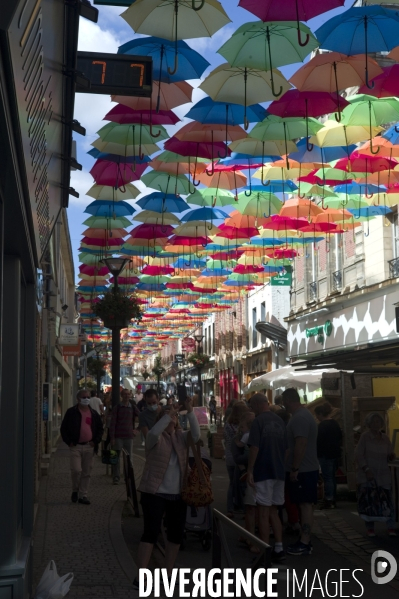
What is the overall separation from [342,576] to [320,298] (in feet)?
81.3

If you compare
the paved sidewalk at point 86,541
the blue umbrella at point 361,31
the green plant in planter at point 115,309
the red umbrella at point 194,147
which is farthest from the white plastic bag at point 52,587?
the green plant in planter at point 115,309

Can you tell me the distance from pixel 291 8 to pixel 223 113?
3.18 m

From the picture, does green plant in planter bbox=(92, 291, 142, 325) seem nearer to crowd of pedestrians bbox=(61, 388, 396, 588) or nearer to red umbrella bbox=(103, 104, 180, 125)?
crowd of pedestrians bbox=(61, 388, 396, 588)

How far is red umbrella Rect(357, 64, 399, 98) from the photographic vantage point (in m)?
10.6

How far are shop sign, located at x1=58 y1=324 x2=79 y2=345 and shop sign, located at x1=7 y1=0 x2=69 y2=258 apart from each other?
21494 mm

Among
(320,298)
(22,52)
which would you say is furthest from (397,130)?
(320,298)

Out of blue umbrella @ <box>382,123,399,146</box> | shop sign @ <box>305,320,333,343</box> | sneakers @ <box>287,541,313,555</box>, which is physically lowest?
sneakers @ <box>287,541,313,555</box>

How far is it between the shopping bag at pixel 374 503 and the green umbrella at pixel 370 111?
5012 mm

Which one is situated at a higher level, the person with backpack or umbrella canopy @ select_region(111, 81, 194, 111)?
umbrella canopy @ select_region(111, 81, 194, 111)

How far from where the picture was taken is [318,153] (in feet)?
45.8

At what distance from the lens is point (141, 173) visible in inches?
576

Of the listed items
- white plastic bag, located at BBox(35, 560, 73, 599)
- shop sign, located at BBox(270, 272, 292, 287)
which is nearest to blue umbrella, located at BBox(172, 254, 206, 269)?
shop sign, located at BBox(270, 272, 292, 287)

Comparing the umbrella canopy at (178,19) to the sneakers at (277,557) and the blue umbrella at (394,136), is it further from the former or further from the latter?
the blue umbrella at (394,136)

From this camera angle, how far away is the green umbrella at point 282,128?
475 inches
